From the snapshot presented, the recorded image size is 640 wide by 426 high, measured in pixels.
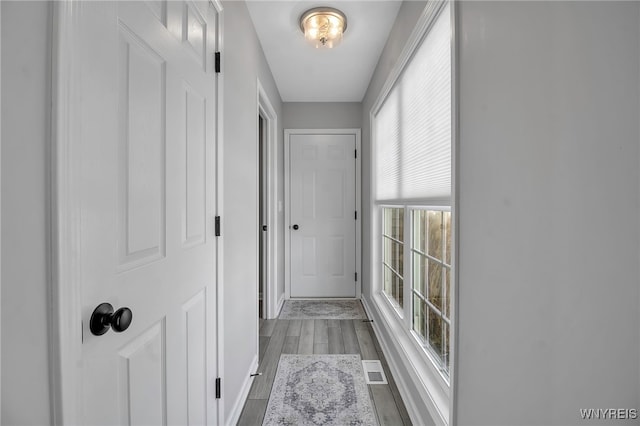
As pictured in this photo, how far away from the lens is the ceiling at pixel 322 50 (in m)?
1.92

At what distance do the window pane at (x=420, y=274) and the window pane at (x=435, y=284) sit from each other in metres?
0.08

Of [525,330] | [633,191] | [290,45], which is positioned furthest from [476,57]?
[290,45]

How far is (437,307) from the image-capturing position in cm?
155

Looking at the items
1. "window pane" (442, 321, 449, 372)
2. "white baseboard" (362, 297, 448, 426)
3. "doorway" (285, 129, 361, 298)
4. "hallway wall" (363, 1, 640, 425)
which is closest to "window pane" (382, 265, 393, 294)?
"white baseboard" (362, 297, 448, 426)

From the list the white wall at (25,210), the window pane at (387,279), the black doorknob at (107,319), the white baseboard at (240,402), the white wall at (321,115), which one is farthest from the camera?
the white wall at (321,115)

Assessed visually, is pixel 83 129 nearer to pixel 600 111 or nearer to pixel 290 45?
pixel 600 111

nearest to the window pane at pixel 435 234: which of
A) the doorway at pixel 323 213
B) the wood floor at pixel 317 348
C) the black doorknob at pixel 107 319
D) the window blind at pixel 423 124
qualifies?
the window blind at pixel 423 124

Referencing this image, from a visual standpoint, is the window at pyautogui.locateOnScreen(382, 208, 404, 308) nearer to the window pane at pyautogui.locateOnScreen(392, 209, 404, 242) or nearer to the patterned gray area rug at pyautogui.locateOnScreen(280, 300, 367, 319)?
the window pane at pyautogui.locateOnScreen(392, 209, 404, 242)

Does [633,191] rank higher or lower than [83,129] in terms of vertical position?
lower

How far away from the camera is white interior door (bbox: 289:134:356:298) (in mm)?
3631

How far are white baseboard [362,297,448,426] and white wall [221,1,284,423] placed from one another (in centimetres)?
96

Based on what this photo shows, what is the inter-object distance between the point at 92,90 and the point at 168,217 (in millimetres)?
422

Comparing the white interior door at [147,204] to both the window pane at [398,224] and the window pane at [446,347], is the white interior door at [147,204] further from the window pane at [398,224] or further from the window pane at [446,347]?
the window pane at [398,224]

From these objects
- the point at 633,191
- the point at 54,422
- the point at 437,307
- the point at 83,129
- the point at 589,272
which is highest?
the point at 83,129
